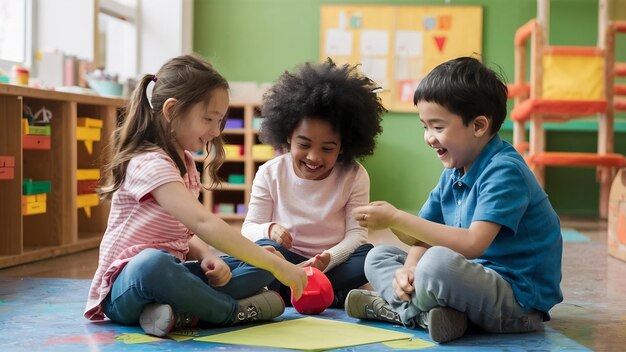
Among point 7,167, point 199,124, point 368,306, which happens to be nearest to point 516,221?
point 368,306

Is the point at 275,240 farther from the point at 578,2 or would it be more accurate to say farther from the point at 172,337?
the point at 578,2

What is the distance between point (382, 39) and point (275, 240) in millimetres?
3551

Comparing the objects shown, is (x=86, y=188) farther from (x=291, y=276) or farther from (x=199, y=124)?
(x=291, y=276)

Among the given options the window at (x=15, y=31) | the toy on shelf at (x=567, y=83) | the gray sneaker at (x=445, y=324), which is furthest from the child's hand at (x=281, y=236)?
the toy on shelf at (x=567, y=83)

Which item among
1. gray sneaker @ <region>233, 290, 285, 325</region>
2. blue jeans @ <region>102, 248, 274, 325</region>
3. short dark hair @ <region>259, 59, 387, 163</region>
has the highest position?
short dark hair @ <region>259, 59, 387, 163</region>

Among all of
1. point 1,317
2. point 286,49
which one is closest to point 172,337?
point 1,317

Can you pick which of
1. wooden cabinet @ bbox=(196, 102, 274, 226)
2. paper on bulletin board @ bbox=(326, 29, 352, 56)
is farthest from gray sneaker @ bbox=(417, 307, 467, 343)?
paper on bulletin board @ bbox=(326, 29, 352, 56)

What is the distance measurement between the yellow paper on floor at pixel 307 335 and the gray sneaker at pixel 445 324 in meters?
0.06

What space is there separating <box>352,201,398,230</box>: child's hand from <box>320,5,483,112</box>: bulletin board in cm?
377

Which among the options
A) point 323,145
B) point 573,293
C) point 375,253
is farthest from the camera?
point 573,293

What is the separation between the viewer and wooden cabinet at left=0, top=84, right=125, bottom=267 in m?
2.61

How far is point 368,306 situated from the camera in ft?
5.56

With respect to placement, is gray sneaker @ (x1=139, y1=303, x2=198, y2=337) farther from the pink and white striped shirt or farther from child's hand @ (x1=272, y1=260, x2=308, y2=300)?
child's hand @ (x1=272, y1=260, x2=308, y2=300)

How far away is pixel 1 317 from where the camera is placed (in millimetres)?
1687
